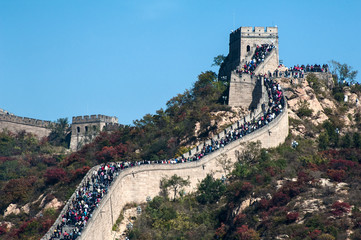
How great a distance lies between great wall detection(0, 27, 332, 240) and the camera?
7131cm

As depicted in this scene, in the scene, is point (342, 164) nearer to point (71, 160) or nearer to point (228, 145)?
point (228, 145)

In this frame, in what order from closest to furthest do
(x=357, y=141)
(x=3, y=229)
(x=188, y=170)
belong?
(x=188, y=170) → (x=3, y=229) → (x=357, y=141)

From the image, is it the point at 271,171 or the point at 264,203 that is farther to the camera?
the point at 271,171

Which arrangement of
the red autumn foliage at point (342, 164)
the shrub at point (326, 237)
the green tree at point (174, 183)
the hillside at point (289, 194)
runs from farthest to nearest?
the green tree at point (174, 183), the red autumn foliage at point (342, 164), the hillside at point (289, 194), the shrub at point (326, 237)

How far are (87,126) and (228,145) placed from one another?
44.5 meters

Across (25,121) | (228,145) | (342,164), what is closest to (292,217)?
(342,164)

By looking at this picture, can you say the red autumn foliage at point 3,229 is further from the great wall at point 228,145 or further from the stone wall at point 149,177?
the stone wall at point 149,177

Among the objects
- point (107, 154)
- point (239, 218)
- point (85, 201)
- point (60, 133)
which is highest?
point (60, 133)

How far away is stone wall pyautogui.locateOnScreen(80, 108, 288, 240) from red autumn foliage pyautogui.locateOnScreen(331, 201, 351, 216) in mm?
16576

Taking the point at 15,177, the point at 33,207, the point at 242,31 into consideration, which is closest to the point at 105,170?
the point at 33,207

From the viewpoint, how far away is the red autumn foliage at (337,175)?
237ft

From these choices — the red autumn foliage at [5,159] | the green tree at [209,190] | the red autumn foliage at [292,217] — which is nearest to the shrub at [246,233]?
the red autumn foliage at [292,217]

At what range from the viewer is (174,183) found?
7688 centimetres

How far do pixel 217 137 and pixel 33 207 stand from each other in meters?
19.2
